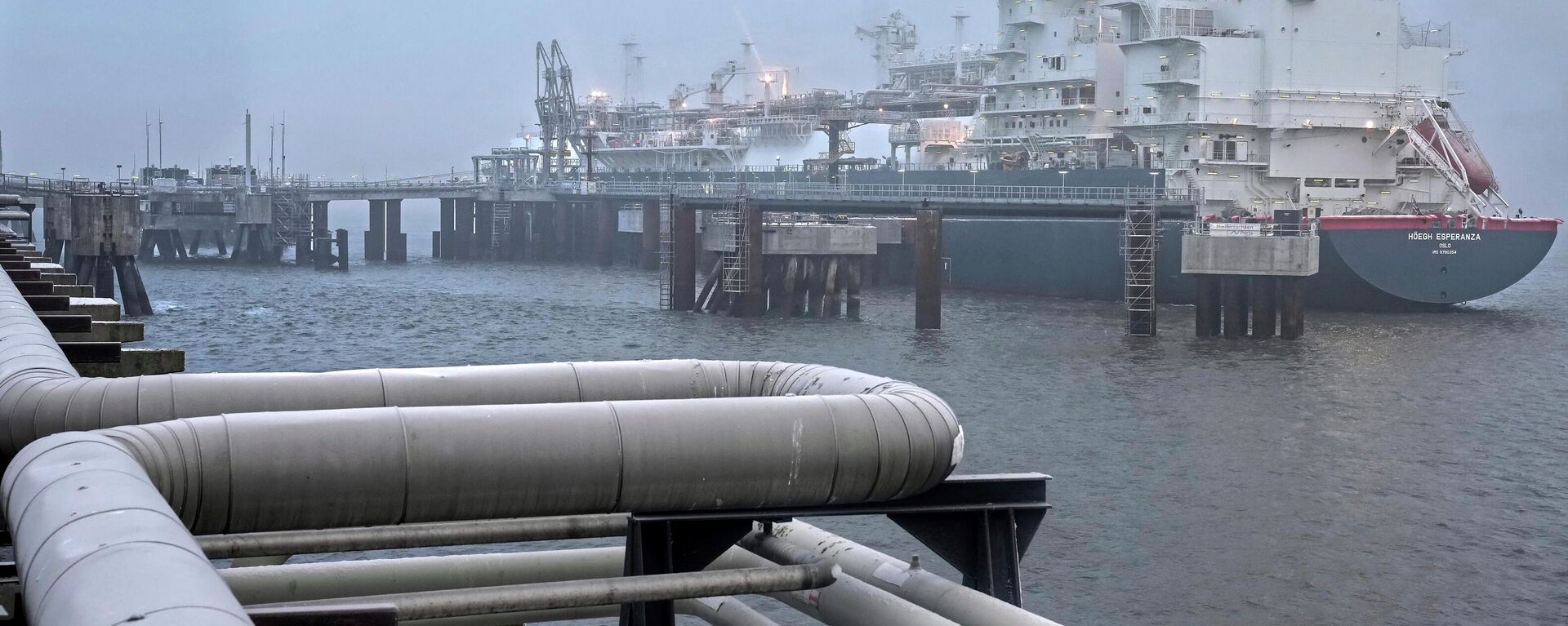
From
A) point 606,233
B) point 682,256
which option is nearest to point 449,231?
point 606,233

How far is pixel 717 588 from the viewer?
7.09m

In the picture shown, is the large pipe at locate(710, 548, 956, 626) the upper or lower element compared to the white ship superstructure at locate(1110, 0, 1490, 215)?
lower

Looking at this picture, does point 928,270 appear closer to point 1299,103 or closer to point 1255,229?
point 1255,229

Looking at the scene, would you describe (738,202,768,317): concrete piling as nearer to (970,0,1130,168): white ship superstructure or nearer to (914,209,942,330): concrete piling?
(914,209,942,330): concrete piling

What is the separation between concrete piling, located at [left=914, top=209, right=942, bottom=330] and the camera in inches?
1810

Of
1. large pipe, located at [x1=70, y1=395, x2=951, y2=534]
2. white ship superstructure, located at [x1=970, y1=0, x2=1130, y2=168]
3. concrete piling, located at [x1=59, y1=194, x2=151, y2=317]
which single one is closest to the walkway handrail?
white ship superstructure, located at [x1=970, y1=0, x2=1130, y2=168]

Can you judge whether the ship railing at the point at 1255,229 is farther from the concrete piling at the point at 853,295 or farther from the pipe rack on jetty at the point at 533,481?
the pipe rack on jetty at the point at 533,481

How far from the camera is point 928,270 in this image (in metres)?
46.3

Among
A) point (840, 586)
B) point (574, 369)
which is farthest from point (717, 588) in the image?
point (574, 369)

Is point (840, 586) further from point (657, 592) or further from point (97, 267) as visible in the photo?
point (97, 267)

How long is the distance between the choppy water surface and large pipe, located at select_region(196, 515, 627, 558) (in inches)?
Result: 334

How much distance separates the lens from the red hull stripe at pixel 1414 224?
50.8 metres

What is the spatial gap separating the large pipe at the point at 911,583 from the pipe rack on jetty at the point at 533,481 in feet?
0.06

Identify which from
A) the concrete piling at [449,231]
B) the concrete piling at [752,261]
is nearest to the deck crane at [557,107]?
the concrete piling at [449,231]
